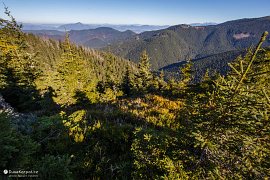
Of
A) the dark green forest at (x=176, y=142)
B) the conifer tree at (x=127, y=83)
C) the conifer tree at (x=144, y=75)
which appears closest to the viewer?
the dark green forest at (x=176, y=142)

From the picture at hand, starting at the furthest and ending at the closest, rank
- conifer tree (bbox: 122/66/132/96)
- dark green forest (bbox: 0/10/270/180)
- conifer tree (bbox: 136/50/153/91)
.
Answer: conifer tree (bbox: 122/66/132/96) → conifer tree (bbox: 136/50/153/91) → dark green forest (bbox: 0/10/270/180)

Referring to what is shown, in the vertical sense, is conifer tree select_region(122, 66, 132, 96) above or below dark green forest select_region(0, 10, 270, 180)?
below

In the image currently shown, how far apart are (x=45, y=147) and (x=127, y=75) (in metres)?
42.9

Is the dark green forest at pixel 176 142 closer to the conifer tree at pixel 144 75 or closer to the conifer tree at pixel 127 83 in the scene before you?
the conifer tree at pixel 144 75

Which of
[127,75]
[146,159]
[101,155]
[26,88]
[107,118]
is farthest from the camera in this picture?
[127,75]

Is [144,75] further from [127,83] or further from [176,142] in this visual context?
[176,142]

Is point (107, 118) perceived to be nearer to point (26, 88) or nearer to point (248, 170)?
point (248, 170)

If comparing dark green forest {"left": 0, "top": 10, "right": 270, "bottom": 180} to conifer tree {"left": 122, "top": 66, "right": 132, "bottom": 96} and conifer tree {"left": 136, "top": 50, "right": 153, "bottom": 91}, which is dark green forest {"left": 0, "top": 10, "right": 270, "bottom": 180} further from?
conifer tree {"left": 122, "top": 66, "right": 132, "bottom": 96}

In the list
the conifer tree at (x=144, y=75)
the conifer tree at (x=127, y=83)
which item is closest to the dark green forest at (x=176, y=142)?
the conifer tree at (x=144, y=75)

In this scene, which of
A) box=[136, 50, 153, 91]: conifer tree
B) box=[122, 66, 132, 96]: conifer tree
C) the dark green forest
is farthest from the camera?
box=[122, 66, 132, 96]: conifer tree

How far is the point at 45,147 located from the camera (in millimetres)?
6836

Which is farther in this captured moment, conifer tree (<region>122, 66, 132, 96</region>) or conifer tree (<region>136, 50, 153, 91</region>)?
conifer tree (<region>122, 66, 132, 96</region>)

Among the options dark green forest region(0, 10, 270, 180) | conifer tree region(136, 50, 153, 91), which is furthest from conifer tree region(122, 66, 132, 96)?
dark green forest region(0, 10, 270, 180)

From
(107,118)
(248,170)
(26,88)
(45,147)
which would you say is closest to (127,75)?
(26,88)
